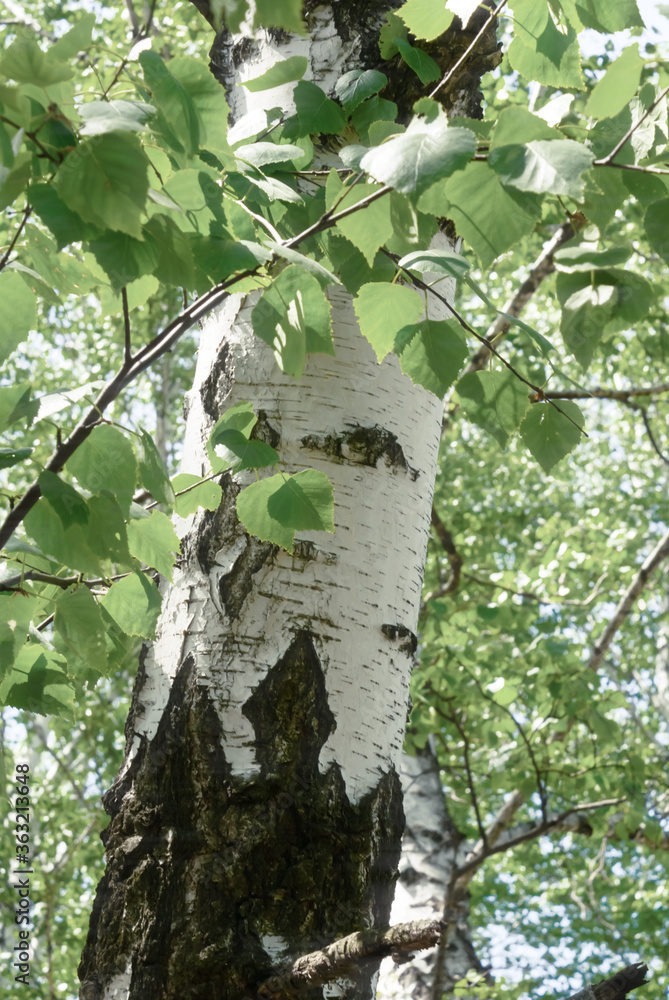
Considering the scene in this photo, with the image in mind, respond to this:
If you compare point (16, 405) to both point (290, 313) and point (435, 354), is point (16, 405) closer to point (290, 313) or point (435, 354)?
point (290, 313)

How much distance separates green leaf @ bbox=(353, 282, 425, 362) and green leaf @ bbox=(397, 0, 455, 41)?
305 millimetres

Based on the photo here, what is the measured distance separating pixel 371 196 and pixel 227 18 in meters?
0.26

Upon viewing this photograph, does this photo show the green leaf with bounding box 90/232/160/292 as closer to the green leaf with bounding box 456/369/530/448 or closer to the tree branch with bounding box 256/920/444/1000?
the green leaf with bounding box 456/369/530/448

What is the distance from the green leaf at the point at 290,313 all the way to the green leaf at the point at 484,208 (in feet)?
0.49

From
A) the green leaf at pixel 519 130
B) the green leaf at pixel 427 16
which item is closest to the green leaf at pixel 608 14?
the green leaf at pixel 427 16

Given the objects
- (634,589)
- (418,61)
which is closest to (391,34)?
(418,61)

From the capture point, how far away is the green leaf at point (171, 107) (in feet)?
2.46

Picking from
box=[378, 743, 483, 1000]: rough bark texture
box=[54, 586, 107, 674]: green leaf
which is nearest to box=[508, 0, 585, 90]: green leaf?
box=[54, 586, 107, 674]: green leaf

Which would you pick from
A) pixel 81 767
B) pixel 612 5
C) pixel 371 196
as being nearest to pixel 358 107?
pixel 612 5

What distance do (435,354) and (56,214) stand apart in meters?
0.46

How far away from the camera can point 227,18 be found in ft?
1.74

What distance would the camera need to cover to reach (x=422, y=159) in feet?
2.18

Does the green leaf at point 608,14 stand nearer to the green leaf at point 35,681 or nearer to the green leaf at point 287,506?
the green leaf at point 287,506

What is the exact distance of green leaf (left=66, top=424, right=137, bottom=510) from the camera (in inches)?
33.6
